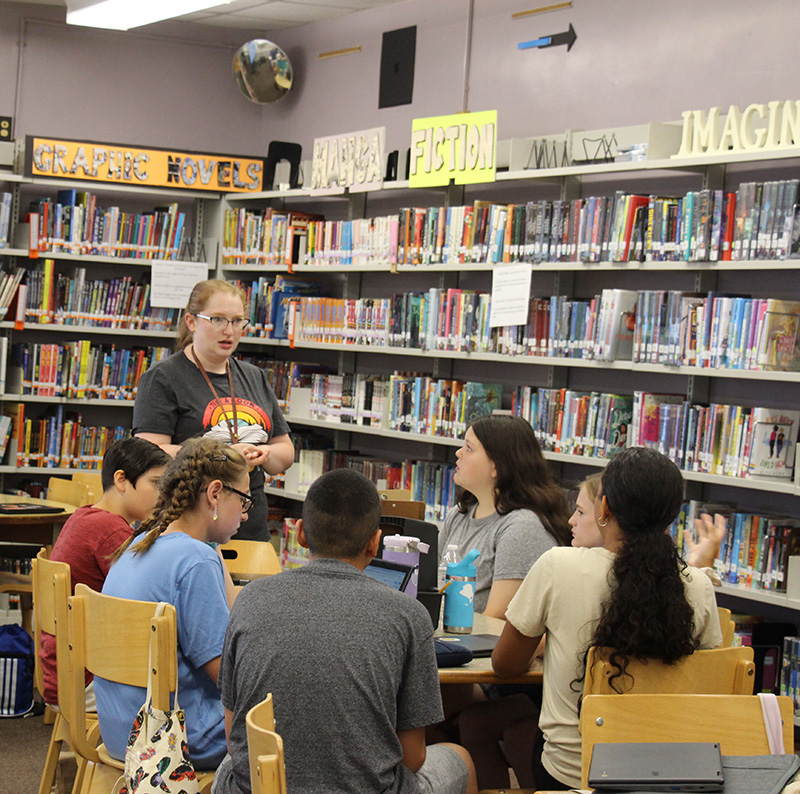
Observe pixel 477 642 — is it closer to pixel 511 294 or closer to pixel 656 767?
pixel 656 767

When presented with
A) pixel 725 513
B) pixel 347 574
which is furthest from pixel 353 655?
pixel 725 513

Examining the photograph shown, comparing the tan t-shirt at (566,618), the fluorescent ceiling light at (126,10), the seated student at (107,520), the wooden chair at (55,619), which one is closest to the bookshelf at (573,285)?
the fluorescent ceiling light at (126,10)

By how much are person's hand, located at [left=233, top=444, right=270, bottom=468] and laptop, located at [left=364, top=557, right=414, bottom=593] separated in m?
1.05

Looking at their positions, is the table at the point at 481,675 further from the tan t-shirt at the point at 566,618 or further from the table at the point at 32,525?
the table at the point at 32,525

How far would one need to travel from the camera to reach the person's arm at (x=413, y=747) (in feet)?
7.11

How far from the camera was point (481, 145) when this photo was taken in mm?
5453

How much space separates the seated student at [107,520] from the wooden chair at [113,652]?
414mm

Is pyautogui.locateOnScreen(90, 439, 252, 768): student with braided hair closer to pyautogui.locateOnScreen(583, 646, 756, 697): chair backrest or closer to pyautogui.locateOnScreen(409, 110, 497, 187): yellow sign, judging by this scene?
pyautogui.locateOnScreen(583, 646, 756, 697): chair backrest

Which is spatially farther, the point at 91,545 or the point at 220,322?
the point at 220,322

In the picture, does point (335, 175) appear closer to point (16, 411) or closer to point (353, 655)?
point (16, 411)

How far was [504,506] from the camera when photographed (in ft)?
11.2

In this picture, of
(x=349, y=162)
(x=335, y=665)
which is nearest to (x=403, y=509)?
(x=335, y=665)

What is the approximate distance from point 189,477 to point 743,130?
9.17ft

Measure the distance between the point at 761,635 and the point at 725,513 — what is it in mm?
506
